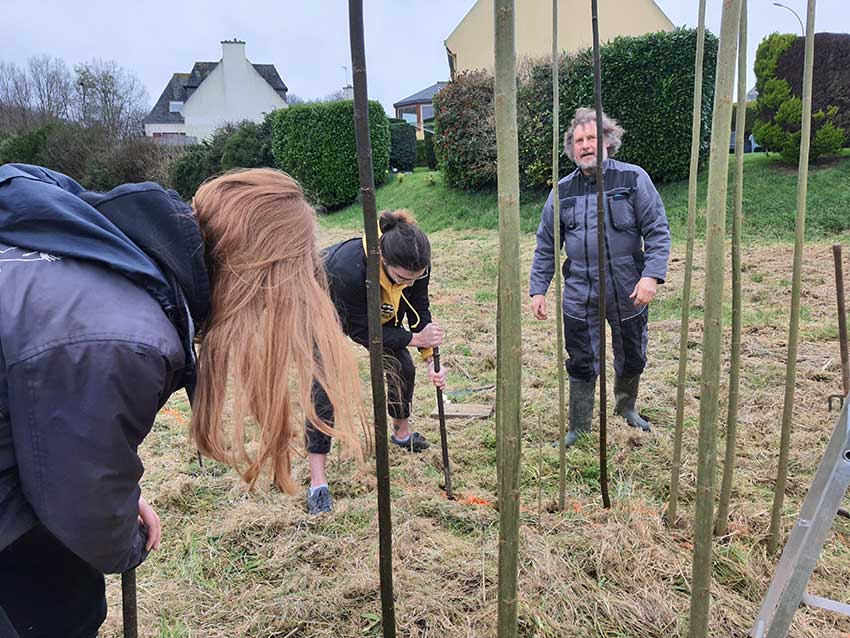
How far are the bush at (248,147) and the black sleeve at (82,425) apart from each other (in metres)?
18.1

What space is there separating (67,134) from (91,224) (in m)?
23.9

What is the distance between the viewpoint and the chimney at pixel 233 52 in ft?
96.7

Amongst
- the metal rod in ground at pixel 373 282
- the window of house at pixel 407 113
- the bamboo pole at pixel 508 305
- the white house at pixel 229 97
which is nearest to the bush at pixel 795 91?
the bamboo pole at pixel 508 305

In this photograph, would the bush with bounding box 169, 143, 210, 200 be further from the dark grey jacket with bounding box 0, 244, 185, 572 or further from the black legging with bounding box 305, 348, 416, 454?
the dark grey jacket with bounding box 0, 244, 185, 572

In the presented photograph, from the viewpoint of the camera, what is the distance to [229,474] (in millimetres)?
3381

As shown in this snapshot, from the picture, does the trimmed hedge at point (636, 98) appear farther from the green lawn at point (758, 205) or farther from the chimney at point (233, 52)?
the chimney at point (233, 52)

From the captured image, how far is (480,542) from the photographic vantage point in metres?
2.57

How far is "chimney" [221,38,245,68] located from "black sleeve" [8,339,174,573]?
3230 centimetres

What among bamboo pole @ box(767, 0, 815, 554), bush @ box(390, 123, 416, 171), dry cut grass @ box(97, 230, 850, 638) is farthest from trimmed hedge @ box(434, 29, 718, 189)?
bamboo pole @ box(767, 0, 815, 554)

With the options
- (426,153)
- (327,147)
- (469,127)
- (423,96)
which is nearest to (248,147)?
(327,147)

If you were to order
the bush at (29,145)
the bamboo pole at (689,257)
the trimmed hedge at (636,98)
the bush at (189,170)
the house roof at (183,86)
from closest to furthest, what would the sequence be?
the bamboo pole at (689,257), the trimmed hedge at (636,98), the bush at (189,170), the bush at (29,145), the house roof at (183,86)

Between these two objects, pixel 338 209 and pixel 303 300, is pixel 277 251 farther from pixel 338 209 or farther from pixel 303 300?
pixel 338 209

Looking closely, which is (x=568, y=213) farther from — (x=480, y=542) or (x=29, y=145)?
(x=29, y=145)

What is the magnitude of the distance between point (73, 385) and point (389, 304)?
2.19 meters
